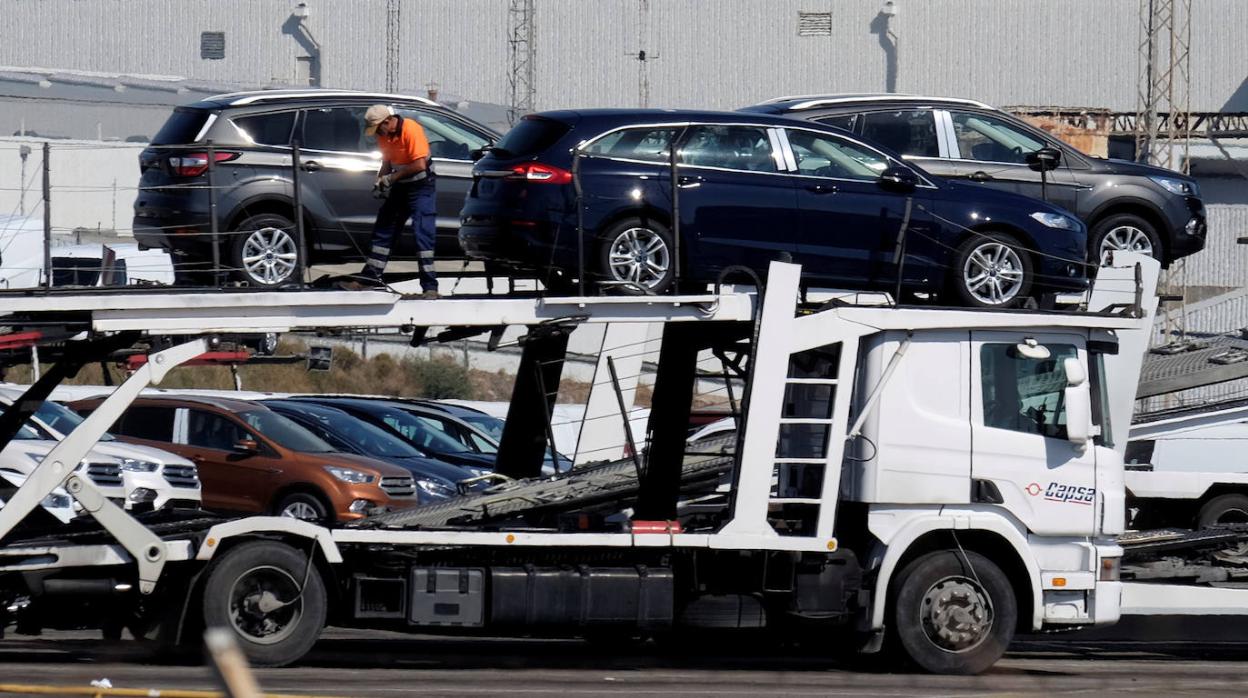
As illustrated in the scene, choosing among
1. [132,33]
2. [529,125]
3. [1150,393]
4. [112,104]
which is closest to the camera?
[529,125]

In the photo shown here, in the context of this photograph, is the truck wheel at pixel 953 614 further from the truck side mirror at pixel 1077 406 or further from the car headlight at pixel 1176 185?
the car headlight at pixel 1176 185

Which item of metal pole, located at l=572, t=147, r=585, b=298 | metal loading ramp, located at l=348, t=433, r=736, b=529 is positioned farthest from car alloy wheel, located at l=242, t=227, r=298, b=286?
metal pole, located at l=572, t=147, r=585, b=298

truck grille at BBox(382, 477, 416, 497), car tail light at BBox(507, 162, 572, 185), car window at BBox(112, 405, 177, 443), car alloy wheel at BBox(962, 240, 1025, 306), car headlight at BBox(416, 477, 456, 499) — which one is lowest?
car headlight at BBox(416, 477, 456, 499)

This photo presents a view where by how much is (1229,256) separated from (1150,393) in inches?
1677

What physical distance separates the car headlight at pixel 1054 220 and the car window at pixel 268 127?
18.0 ft

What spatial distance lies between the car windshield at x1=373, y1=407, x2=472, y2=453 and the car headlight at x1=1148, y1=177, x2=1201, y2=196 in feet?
26.7

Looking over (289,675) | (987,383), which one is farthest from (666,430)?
(289,675)

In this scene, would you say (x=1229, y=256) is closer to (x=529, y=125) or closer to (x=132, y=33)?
(x=132, y=33)

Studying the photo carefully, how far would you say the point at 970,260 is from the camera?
459 inches

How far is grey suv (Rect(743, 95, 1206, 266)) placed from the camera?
13.6m

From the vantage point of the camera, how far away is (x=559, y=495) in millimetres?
11102

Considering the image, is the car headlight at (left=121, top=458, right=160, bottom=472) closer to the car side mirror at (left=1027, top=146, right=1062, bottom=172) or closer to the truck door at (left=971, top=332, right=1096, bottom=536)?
the truck door at (left=971, top=332, right=1096, bottom=536)

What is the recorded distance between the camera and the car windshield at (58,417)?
1529 centimetres

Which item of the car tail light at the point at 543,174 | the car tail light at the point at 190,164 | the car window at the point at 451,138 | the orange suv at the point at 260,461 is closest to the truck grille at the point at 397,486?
the orange suv at the point at 260,461
